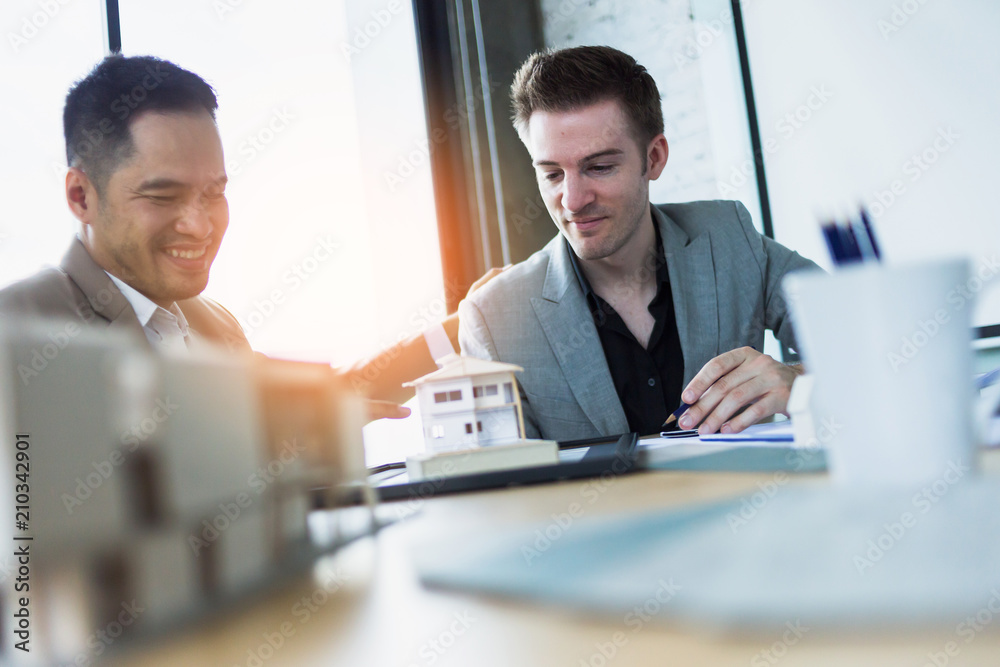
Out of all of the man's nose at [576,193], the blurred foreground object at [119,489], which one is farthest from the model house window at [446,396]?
the man's nose at [576,193]

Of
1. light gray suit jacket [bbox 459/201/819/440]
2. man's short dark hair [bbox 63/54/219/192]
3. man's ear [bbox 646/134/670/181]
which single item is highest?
man's short dark hair [bbox 63/54/219/192]

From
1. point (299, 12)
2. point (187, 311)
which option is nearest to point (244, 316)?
point (187, 311)

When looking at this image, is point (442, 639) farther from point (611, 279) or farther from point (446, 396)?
point (611, 279)

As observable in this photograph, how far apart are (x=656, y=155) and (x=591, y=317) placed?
2.44 ft

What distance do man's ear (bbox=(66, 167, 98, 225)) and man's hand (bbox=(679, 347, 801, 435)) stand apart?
4.46ft

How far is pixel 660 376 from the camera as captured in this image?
5.50 feet

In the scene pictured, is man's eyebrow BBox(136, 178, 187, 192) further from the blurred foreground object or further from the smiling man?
the blurred foreground object

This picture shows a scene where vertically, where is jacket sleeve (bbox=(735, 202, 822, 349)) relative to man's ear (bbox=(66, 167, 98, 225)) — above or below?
below

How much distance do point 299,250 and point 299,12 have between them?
97 centimetres

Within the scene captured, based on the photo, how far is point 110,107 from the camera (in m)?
1.54

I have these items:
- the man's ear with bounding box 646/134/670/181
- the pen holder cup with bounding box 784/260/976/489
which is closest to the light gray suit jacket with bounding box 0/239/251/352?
the pen holder cup with bounding box 784/260/976/489

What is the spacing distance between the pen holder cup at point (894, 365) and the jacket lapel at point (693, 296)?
1.20 m

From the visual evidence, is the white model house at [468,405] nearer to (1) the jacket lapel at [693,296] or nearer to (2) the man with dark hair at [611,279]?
(2) the man with dark hair at [611,279]

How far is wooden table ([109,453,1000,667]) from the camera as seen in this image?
21cm
